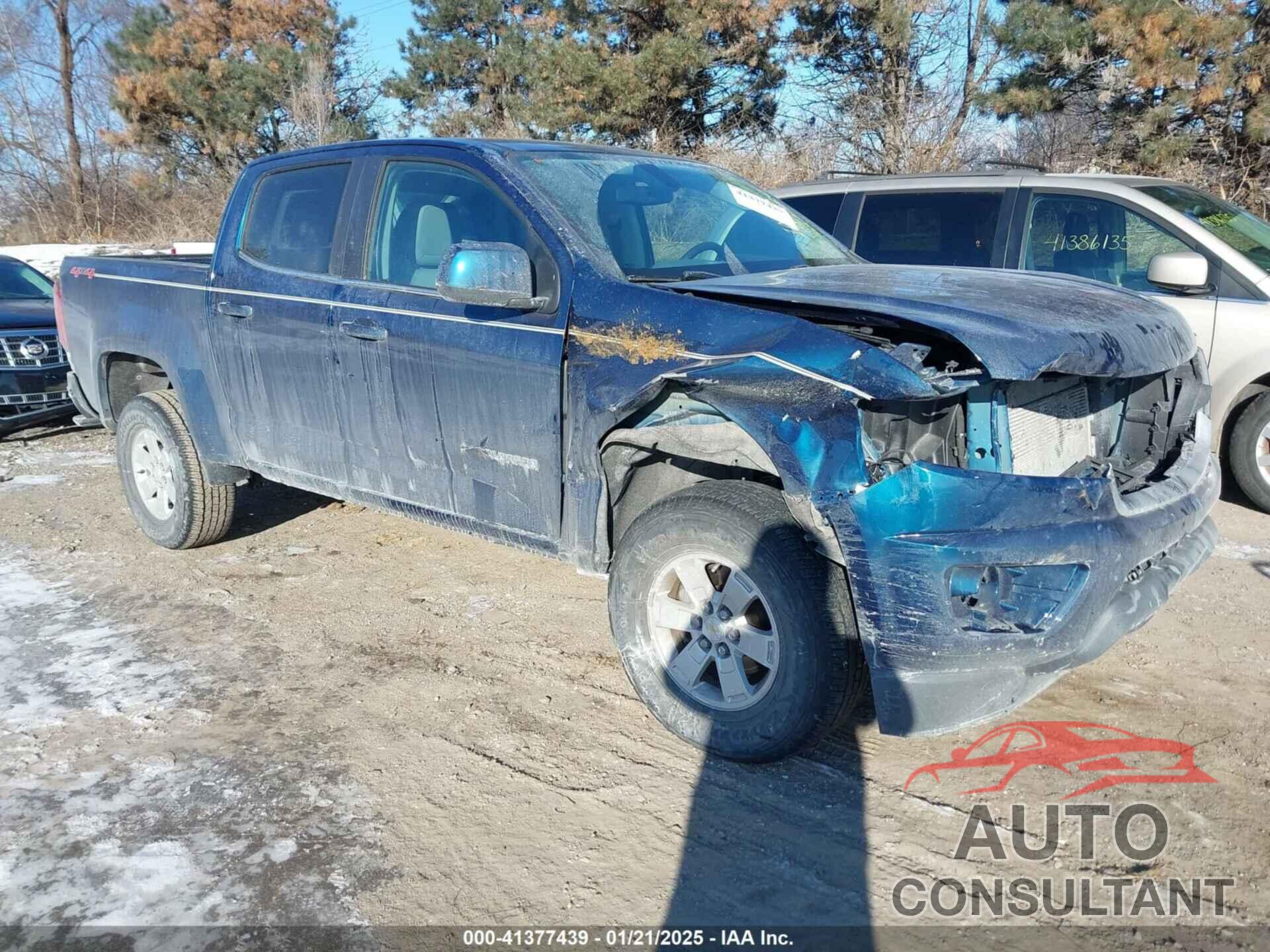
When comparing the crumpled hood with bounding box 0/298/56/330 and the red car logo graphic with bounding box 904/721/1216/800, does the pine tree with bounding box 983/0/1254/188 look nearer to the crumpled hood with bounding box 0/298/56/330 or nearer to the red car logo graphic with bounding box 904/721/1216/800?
the red car logo graphic with bounding box 904/721/1216/800

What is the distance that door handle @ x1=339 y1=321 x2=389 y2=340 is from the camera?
409cm

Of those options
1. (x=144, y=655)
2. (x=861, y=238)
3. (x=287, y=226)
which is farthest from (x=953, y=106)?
(x=144, y=655)

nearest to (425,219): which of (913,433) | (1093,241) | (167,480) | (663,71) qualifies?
(913,433)

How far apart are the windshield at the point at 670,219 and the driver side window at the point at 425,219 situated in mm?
225

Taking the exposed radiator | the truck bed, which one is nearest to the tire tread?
→ the truck bed

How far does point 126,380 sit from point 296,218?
1956mm

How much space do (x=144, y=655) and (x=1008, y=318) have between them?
3611 mm

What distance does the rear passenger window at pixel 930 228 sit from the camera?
6.47 metres

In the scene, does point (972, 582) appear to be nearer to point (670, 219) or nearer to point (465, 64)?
point (670, 219)

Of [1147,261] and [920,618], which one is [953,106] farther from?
[920,618]

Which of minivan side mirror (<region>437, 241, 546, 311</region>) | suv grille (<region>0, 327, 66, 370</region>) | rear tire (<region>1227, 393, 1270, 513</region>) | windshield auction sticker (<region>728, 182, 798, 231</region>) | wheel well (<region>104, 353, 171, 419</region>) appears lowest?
rear tire (<region>1227, 393, 1270, 513</region>)

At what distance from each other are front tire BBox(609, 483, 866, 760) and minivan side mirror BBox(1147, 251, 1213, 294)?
333 centimetres

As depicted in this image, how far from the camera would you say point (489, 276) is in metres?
3.45

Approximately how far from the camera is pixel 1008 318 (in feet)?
9.73
